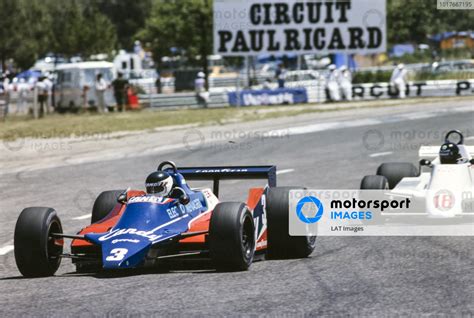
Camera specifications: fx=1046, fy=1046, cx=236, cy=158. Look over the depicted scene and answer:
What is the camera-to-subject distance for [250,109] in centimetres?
3622

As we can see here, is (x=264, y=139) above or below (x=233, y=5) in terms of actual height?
below

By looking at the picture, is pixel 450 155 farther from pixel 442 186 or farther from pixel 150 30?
pixel 150 30

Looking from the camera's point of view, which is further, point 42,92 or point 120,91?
point 120,91

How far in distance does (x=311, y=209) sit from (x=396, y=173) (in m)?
3.23

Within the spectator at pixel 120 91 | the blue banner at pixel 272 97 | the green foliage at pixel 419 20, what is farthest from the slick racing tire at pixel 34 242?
the green foliage at pixel 419 20

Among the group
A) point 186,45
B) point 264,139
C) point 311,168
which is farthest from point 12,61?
point 311,168

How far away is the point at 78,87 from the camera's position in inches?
1538

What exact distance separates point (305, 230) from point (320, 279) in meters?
1.26

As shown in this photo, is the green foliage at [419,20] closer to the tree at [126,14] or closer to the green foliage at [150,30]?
the green foliage at [150,30]

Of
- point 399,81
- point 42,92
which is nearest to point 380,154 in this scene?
point 399,81

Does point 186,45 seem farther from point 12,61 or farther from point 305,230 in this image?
point 305,230

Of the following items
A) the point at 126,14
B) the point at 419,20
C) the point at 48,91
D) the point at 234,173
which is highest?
the point at 126,14

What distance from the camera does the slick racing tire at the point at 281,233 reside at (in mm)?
9320

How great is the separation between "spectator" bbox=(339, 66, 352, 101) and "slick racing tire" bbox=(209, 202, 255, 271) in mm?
30637
